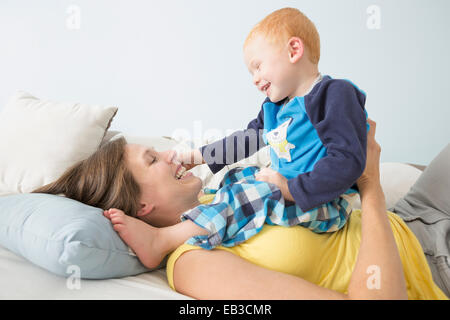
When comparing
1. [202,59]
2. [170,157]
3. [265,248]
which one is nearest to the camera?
[265,248]

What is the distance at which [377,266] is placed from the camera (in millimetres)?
776

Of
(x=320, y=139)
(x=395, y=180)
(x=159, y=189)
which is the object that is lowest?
(x=395, y=180)

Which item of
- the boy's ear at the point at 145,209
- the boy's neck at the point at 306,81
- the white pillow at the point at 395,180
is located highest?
the boy's neck at the point at 306,81

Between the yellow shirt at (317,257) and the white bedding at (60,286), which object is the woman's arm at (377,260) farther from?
the white bedding at (60,286)

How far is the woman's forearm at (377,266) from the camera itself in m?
0.75

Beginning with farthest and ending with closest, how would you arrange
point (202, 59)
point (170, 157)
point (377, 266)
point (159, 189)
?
point (202, 59), point (170, 157), point (159, 189), point (377, 266)

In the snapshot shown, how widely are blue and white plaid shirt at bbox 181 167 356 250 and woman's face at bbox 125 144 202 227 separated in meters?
0.16

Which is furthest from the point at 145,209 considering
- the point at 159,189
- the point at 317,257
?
the point at 317,257

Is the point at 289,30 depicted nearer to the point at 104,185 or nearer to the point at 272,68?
the point at 272,68

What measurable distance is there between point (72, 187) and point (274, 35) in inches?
29.1

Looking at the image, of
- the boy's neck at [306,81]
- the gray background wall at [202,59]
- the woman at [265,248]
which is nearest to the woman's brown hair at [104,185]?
the woman at [265,248]

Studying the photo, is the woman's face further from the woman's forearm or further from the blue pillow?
the woman's forearm

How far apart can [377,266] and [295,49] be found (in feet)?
1.92

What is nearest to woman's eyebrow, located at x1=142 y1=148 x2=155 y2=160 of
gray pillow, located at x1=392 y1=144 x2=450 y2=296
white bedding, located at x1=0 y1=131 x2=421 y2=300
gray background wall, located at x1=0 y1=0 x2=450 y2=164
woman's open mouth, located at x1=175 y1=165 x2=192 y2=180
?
woman's open mouth, located at x1=175 y1=165 x2=192 y2=180
